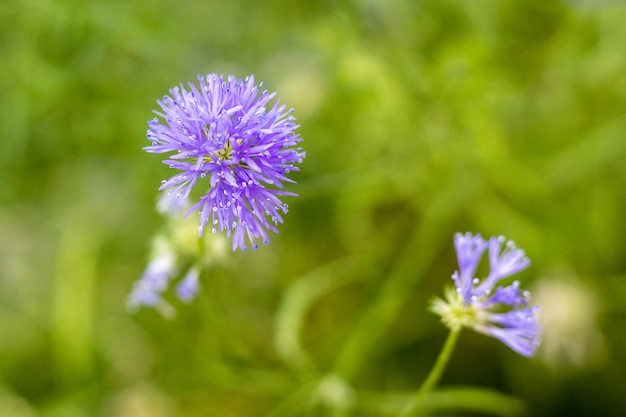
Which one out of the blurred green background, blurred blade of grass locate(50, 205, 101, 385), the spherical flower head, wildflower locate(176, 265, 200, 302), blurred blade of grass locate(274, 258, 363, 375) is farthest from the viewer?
blurred blade of grass locate(50, 205, 101, 385)

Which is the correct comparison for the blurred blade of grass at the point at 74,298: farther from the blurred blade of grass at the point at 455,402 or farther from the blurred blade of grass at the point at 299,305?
the blurred blade of grass at the point at 455,402

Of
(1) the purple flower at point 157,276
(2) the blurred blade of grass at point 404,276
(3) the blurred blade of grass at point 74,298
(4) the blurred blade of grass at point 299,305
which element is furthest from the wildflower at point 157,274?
(3) the blurred blade of grass at point 74,298

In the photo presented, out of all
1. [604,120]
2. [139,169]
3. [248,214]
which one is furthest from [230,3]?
[248,214]

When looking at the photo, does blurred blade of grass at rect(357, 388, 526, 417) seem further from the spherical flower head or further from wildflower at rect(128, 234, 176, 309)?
the spherical flower head

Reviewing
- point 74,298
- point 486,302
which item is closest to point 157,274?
point 486,302

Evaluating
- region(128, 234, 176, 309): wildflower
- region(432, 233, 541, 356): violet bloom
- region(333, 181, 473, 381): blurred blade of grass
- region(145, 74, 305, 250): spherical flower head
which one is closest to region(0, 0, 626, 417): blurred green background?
region(333, 181, 473, 381): blurred blade of grass
